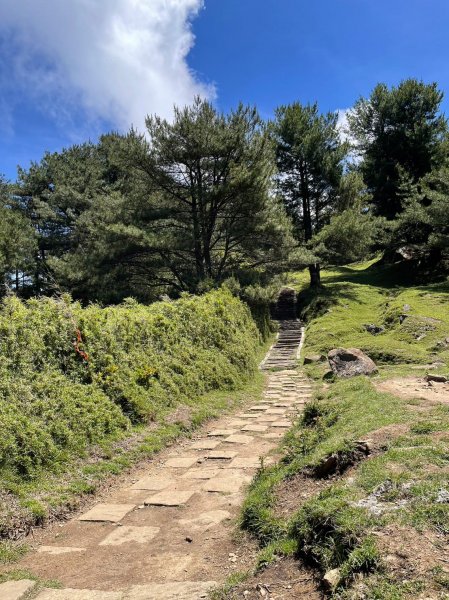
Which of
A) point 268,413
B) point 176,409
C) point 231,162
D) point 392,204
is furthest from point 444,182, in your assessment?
point 176,409

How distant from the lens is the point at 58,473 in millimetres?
5559

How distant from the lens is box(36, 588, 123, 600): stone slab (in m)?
3.49

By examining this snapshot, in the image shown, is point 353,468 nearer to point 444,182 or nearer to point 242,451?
point 242,451

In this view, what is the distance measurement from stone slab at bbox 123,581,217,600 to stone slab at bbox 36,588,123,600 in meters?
0.12

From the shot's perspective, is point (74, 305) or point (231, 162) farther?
point (231, 162)

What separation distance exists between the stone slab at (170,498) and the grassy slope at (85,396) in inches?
33.9

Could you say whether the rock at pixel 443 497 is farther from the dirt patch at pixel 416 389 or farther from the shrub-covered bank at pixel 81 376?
the shrub-covered bank at pixel 81 376

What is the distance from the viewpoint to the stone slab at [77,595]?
3490mm

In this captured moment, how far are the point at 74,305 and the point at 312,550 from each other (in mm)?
6060

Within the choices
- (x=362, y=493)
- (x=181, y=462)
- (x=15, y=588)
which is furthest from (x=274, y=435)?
(x=15, y=588)

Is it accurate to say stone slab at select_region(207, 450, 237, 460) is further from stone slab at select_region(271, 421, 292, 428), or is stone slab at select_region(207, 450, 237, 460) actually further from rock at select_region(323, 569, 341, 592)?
rock at select_region(323, 569, 341, 592)

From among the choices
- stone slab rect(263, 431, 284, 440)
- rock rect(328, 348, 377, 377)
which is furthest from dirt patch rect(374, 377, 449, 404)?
stone slab rect(263, 431, 284, 440)

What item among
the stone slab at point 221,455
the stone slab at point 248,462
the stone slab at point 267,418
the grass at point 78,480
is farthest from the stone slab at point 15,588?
the stone slab at point 267,418

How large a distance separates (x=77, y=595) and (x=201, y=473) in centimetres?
291
